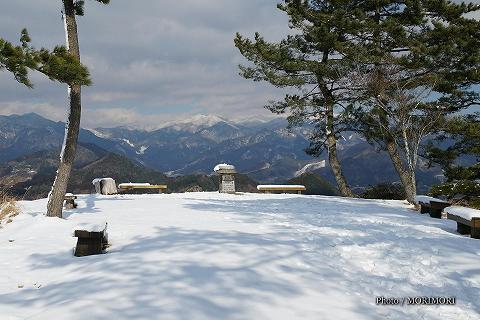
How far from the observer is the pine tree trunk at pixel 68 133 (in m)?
9.54

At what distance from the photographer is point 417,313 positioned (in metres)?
4.27

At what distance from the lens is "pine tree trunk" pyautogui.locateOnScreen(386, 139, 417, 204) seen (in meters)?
15.5

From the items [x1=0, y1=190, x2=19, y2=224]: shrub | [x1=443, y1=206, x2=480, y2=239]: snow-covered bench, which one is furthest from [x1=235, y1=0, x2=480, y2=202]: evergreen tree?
[x1=0, y1=190, x2=19, y2=224]: shrub

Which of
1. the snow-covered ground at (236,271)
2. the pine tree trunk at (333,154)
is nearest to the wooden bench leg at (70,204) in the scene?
the snow-covered ground at (236,271)

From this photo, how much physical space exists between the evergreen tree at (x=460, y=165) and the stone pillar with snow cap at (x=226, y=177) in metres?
9.96

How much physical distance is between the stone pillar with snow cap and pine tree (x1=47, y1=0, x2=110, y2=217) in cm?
1081

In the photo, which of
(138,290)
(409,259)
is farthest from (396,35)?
(138,290)

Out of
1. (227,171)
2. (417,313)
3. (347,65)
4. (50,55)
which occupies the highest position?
(347,65)

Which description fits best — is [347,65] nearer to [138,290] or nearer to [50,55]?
[50,55]

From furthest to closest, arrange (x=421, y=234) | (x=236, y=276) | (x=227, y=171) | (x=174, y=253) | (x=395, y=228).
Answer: (x=227, y=171) < (x=395, y=228) < (x=421, y=234) < (x=174, y=253) < (x=236, y=276)

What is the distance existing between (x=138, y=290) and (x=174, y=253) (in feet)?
5.08

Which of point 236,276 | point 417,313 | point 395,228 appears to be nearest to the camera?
point 417,313

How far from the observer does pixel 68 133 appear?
9797 millimetres

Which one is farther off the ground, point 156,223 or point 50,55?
point 50,55
